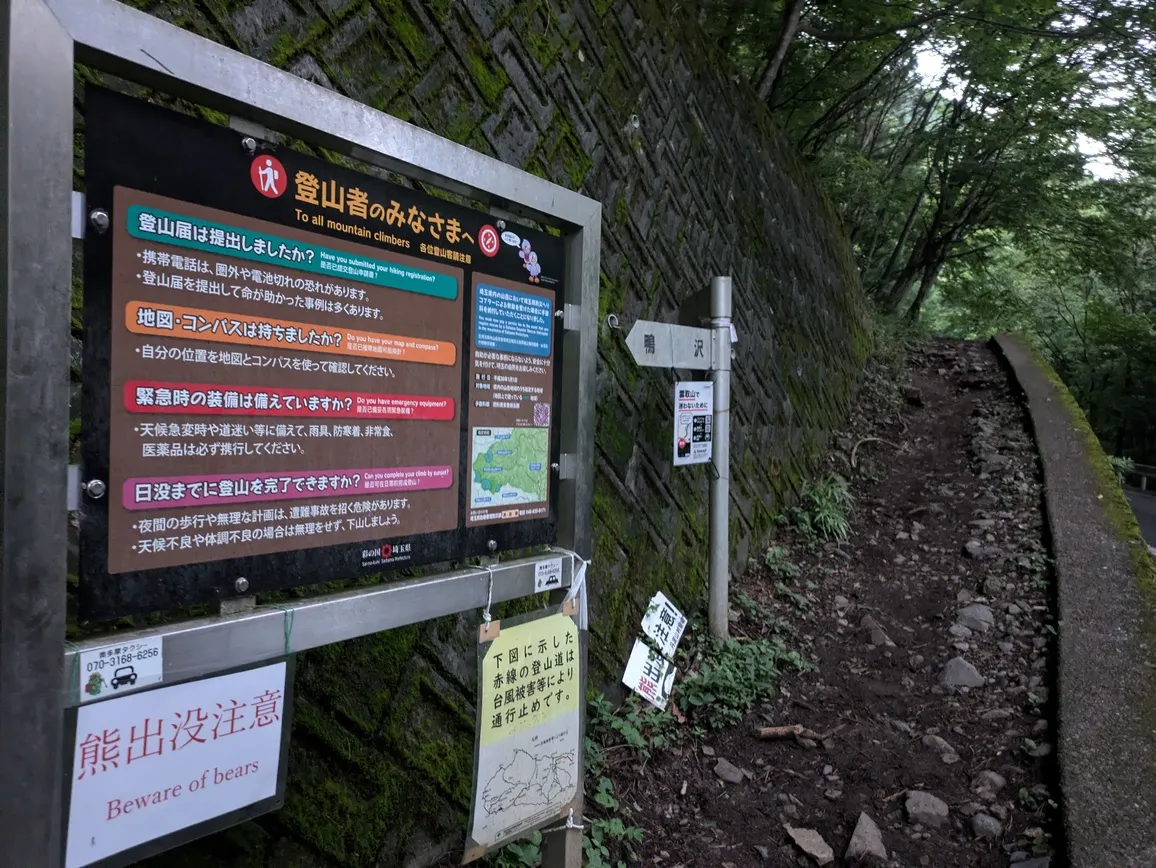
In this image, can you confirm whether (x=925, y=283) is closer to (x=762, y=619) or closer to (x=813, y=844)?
(x=762, y=619)

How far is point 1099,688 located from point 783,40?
591 centimetres

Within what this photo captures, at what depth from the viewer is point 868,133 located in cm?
1285

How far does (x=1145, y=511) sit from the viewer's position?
13.8 meters

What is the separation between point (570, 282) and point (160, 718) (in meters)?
1.45

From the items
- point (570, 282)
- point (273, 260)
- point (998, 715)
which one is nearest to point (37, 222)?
point (273, 260)

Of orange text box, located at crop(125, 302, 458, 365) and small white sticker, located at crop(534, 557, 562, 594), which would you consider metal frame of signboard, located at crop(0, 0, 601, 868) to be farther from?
small white sticker, located at crop(534, 557, 562, 594)

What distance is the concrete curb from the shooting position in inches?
101

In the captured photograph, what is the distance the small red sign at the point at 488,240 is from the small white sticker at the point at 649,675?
2307 millimetres

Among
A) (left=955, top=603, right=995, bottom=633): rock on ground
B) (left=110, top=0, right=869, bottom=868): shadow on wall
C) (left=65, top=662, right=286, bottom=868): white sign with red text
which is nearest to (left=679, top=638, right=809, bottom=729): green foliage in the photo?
(left=110, top=0, right=869, bottom=868): shadow on wall

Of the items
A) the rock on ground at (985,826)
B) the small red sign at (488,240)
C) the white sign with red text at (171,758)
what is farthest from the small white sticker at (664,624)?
the white sign with red text at (171,758)

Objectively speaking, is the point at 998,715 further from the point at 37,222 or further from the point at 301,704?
the point at 37,222

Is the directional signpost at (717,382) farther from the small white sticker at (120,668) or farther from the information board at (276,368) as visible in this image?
the small white sticker at (120,668)

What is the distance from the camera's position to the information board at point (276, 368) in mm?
1227

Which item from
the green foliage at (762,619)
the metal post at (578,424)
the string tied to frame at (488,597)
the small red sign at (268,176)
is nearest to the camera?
the small red sign at (268,176)
